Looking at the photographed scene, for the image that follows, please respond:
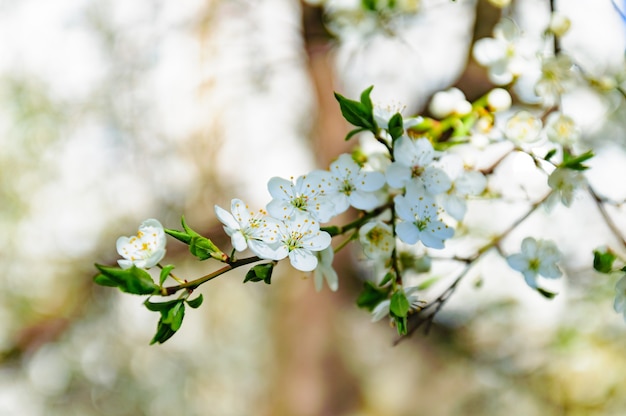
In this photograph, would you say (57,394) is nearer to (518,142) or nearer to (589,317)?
(589,317)

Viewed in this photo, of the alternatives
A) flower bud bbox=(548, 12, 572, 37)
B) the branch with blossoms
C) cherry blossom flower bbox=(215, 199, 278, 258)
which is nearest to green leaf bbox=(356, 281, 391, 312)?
the branch with blossoms

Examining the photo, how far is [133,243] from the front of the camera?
63 cm

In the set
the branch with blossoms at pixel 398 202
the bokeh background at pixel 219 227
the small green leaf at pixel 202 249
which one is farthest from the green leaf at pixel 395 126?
the bokeh background at pixel 219 227

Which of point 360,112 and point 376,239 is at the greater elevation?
point 360,112

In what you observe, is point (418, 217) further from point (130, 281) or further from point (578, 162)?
point (130, 281)

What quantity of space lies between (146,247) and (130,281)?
98 millimetres

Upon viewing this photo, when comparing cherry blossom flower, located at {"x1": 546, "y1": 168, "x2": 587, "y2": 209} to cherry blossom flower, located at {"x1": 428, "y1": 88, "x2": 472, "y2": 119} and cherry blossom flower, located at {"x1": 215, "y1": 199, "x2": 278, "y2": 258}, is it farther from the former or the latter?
cherry blossom flower, located at {"x1": 215, "y1": 199, "x2": 278, "y2": 258}

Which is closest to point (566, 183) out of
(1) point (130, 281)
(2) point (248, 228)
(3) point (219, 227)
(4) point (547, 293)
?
(4) point (547, 293)

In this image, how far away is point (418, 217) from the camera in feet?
2.12

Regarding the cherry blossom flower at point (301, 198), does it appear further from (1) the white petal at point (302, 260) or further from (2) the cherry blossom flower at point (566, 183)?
(2) the cherry blossom flower at point (566, 183)

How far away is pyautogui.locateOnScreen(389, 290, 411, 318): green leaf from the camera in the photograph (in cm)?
63

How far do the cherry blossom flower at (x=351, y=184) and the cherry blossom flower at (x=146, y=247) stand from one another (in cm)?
18

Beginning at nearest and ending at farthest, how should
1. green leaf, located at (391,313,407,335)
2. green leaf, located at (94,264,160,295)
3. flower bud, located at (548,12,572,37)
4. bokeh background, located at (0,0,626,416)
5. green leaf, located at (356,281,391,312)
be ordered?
1. green leaf, located at (94,264,160,295)
2. green leaf, located at (391,313,407,335)
3. green leaf, located at (356,281,391,312)
4. flower bud, located at (548,12,572,37)
5. bokeh background, located at (0,0,626,416)

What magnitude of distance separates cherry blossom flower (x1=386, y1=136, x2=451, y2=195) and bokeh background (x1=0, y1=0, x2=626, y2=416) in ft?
6.21
